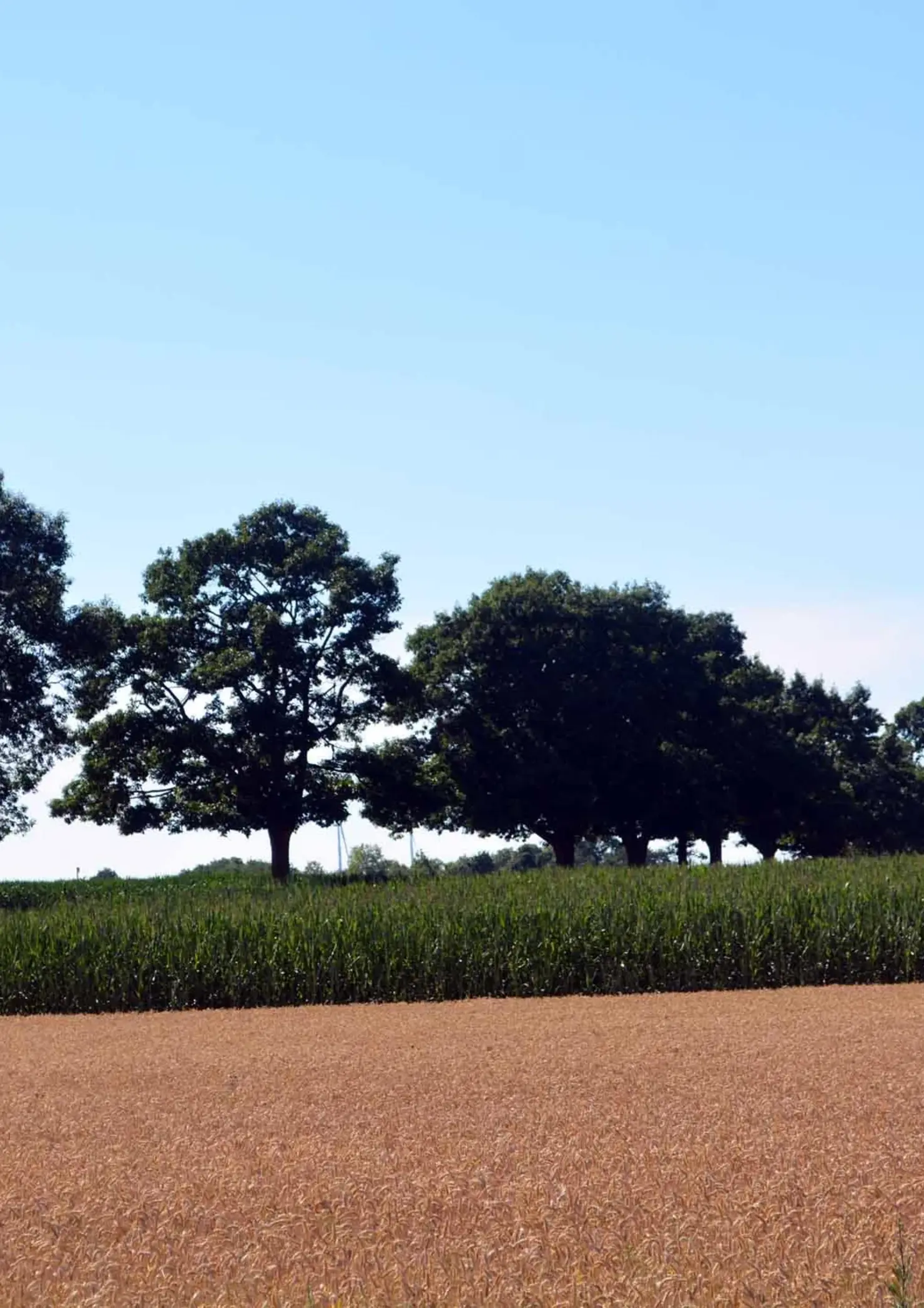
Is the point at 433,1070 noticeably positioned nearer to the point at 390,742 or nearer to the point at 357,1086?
the point at 357,1086

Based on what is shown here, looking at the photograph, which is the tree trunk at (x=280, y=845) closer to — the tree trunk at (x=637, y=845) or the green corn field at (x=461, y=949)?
the tree trunk at (x=637, y=845)

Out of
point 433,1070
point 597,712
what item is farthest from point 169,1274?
point 597,712

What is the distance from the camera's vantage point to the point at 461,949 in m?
18.9

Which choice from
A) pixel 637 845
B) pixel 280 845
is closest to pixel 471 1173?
pixel 280 845

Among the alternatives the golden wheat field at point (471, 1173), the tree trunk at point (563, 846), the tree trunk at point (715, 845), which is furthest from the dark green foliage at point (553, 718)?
the golden wheat field at point (471, 1173)

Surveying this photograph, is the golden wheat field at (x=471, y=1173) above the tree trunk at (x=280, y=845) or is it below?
below

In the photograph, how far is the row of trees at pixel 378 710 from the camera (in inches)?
1724

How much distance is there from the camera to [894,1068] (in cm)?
1016

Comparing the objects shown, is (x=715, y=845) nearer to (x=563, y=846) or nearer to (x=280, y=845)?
(x=563, y=846)

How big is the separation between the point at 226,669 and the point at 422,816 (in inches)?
320

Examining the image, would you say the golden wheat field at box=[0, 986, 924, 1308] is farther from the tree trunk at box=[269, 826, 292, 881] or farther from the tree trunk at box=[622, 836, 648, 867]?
the tree trunk at box=[622, 836, 648, 867]

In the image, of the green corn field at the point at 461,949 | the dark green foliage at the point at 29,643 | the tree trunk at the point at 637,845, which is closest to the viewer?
the green corn field at the point at 461,949

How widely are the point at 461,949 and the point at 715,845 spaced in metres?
37.1

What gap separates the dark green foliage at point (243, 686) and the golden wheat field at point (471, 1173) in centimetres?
3208
